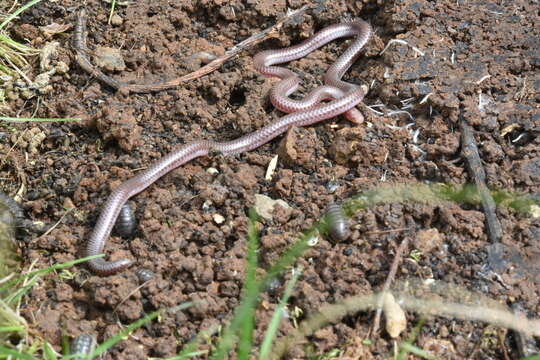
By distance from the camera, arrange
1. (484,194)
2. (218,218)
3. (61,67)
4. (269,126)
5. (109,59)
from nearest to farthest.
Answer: (484,194) → (218,218) → (269,126) → (61,67) → (109,59)

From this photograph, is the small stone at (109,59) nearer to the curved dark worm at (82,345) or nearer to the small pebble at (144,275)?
the small pebble at (144,275)

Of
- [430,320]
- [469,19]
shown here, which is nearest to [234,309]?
[430,320]

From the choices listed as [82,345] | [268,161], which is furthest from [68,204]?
[268,161]

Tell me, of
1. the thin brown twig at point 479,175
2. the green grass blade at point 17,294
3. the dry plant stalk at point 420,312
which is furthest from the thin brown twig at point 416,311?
the green grass blade at point 17,294

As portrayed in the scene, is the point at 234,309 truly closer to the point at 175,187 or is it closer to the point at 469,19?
the point at 175,187

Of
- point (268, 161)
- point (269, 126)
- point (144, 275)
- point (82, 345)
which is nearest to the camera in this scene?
point (82, 345)

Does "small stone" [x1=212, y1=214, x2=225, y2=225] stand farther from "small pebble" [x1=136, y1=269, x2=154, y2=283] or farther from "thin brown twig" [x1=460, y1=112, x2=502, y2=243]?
"thin brown twig" [x1=460, y1=112, x2=502, y2=243]

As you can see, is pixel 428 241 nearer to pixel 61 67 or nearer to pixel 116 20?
pixel 61 67

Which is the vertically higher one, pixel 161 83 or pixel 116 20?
pixel 116 20
